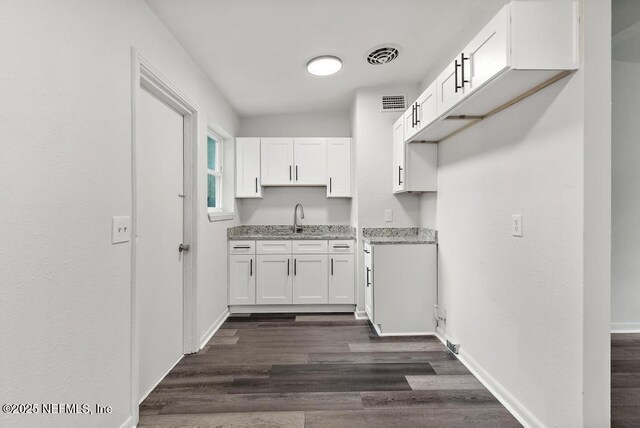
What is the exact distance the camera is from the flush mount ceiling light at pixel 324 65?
2.70 metres

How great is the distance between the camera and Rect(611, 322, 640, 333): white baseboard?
2.82m

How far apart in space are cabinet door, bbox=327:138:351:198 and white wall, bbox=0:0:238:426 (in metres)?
2.40

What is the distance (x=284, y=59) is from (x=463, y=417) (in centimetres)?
293

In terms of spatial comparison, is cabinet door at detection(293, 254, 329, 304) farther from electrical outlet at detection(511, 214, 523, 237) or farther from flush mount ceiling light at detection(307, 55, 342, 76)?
electrical outlet at detection(511, 214, 523, 237)

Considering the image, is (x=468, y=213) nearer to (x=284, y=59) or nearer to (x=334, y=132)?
(x=284, y=59)

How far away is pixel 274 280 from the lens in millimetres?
3646

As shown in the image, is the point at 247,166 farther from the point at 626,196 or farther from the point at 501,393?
the point at 626,196

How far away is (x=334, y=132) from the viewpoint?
4.24m

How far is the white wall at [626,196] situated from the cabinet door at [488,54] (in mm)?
2115

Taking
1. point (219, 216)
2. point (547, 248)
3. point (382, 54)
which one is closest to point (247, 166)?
point (219, 216)

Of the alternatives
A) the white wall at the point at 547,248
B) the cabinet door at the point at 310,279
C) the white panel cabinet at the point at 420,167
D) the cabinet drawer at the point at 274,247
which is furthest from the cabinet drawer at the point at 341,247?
the white wall at the point at 547,248

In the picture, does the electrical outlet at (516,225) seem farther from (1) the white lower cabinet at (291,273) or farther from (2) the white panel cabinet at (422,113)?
(1) the white lower cabinet at (291,273)

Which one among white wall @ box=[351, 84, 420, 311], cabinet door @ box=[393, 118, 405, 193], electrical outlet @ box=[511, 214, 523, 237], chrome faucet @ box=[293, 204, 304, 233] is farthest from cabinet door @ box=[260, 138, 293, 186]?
electrical outlet @ box=[511, 214, 523, 237]

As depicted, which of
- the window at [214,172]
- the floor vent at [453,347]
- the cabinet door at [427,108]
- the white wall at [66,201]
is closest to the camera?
the white wall at [66,201]
